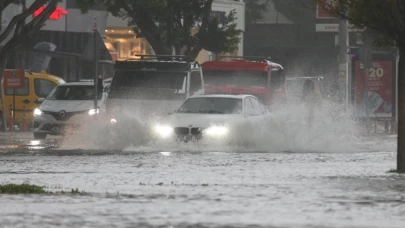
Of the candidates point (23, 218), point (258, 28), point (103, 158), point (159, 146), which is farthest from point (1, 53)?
point (258, 28)

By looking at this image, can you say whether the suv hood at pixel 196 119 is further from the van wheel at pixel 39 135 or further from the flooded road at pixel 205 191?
the van wheel at pixel 39 135

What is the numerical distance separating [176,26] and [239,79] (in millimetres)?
6836

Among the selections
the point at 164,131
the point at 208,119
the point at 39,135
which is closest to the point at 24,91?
the point at 39,135

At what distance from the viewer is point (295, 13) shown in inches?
4122

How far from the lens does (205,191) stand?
1703 cm

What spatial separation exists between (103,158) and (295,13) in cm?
7945

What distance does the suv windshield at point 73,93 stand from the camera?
1528 inches

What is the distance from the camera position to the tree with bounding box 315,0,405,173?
20.7 meters

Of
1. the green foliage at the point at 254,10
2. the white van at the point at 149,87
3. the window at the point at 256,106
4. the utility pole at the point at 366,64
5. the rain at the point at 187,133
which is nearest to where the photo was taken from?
the rain at the point at 187,133

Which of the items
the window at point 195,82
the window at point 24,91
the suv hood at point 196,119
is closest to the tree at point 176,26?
the window at point 24,91

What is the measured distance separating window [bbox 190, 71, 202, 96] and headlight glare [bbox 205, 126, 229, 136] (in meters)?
7.19

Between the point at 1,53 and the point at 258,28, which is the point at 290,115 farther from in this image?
the point at 258,28

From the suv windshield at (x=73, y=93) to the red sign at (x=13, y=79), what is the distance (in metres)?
3.21

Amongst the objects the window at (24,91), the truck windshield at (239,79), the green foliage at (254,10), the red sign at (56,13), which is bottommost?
the window at (24,91)
